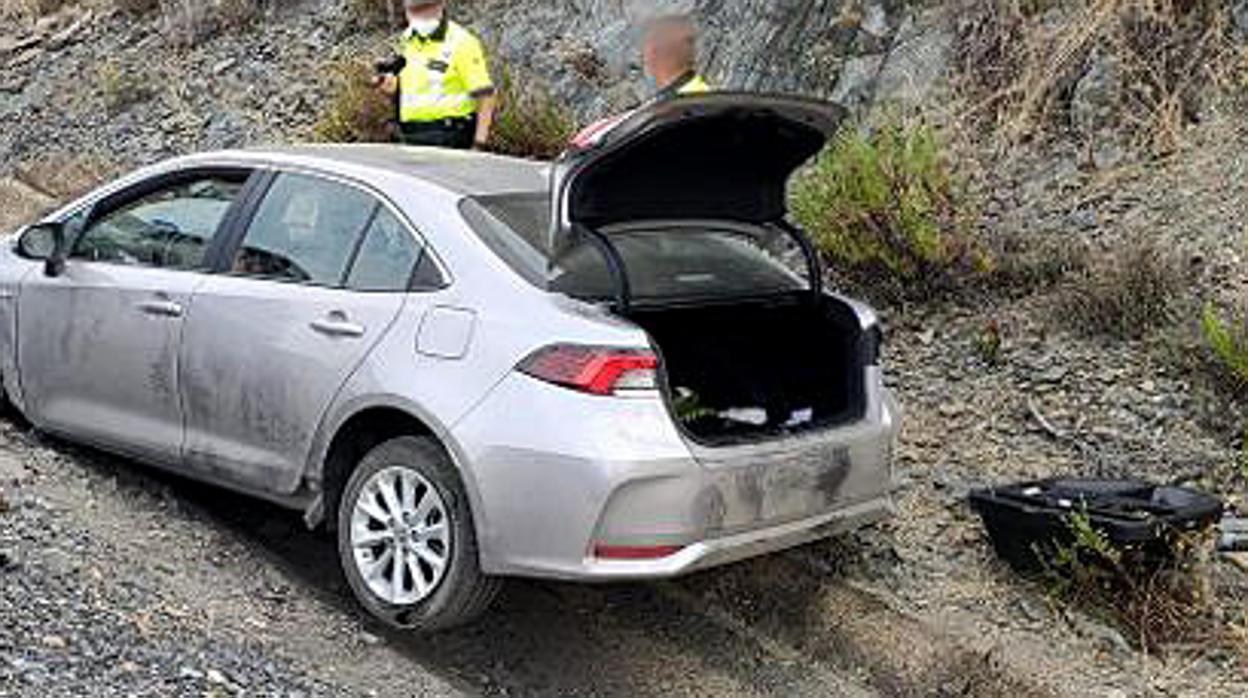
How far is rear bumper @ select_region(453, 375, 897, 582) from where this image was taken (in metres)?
4.82

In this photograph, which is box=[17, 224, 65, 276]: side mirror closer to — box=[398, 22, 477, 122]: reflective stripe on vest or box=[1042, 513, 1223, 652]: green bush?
box=[398, 22, 477, 122]: reflective stripe on vest

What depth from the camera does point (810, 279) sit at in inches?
224

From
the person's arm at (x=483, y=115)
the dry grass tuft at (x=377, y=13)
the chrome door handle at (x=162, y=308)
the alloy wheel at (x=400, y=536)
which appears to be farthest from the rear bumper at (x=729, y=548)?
the dry grass tuft at (x=377, y=13)

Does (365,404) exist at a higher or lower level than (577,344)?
lower

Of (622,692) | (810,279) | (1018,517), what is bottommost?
(622,692)

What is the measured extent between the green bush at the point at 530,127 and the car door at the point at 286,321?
4380 mm

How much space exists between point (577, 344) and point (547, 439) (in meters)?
0.30

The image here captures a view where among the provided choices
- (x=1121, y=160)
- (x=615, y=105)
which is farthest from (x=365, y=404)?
(x=615, y=105)

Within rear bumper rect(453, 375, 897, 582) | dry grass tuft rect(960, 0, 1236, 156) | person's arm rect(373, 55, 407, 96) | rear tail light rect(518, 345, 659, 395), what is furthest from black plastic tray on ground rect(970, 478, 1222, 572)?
person's arm rect(373, 55, 407, 96)

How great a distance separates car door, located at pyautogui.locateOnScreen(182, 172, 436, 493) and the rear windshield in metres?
0.31

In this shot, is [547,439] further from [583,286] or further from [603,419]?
[583,286]

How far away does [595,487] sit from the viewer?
4801 millimetres

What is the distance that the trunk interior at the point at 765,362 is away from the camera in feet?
17.7

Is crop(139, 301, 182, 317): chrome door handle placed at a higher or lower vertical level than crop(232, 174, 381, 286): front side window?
lower
